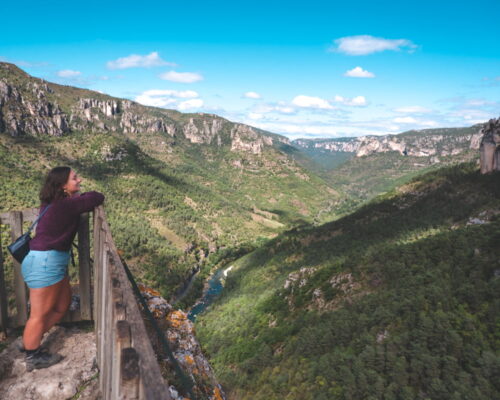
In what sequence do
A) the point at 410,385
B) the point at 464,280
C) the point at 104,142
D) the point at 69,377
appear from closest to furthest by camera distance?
the point at 69,377 → the point at 410,385 → the point at 464,280 → the point at 104,142

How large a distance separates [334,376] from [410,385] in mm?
8256

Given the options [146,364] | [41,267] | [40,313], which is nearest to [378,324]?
[40,313]

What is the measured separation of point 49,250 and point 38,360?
171 centimetres

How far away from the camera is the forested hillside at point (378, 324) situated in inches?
1302

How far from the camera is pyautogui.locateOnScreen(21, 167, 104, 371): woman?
446 cm

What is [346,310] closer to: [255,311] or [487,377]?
[487,377]

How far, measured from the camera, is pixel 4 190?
74.1 meters

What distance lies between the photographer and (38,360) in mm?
4523

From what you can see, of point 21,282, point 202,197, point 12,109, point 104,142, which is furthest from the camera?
point 202,197

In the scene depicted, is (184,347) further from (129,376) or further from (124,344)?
(129,376)

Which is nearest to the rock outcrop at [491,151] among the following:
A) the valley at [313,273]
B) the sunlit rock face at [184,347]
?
the valley at [313,273]

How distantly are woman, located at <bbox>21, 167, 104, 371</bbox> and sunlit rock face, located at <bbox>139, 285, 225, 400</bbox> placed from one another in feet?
5.71

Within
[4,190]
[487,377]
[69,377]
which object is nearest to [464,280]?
[487,377]

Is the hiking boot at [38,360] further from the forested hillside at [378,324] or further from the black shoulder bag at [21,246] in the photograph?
the forested hillside at [378,324]
